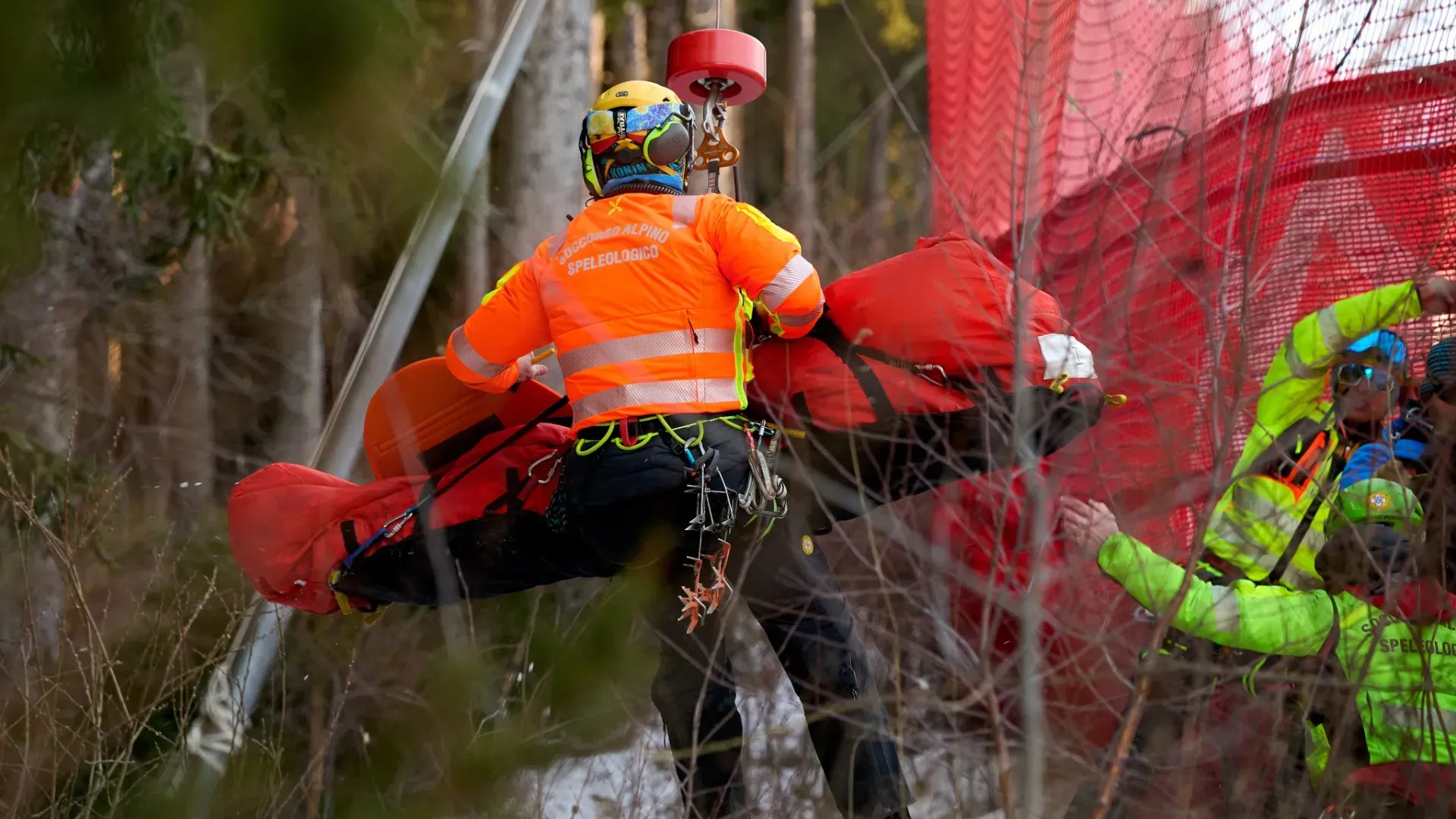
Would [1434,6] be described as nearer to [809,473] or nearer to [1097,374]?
[1097,374]

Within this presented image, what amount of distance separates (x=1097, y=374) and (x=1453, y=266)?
1.15m

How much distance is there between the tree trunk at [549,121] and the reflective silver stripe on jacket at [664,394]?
8.33 feet

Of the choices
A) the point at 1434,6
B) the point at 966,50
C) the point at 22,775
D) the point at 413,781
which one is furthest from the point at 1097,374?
the point at 966,50

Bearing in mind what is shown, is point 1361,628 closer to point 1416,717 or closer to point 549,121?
point 1416,717

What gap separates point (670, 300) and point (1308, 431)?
1.71 m

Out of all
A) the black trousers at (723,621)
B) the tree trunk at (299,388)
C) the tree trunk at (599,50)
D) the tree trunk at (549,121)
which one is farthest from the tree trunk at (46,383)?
the tree trunk at (599,50)

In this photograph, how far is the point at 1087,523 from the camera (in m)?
3.07

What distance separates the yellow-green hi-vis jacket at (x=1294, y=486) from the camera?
10.5 ft

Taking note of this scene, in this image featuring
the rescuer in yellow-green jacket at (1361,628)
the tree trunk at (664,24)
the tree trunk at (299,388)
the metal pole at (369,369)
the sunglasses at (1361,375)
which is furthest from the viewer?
the tree trunk at (664,24)

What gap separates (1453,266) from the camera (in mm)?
3504

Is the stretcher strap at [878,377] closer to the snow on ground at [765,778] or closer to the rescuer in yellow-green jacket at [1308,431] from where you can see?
the rescuer in yellow-green jacket at [1308,431]

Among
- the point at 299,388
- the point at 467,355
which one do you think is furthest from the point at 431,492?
the point at 299,388

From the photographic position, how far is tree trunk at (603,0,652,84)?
1271 cm

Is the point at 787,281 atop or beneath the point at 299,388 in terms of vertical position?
atop
